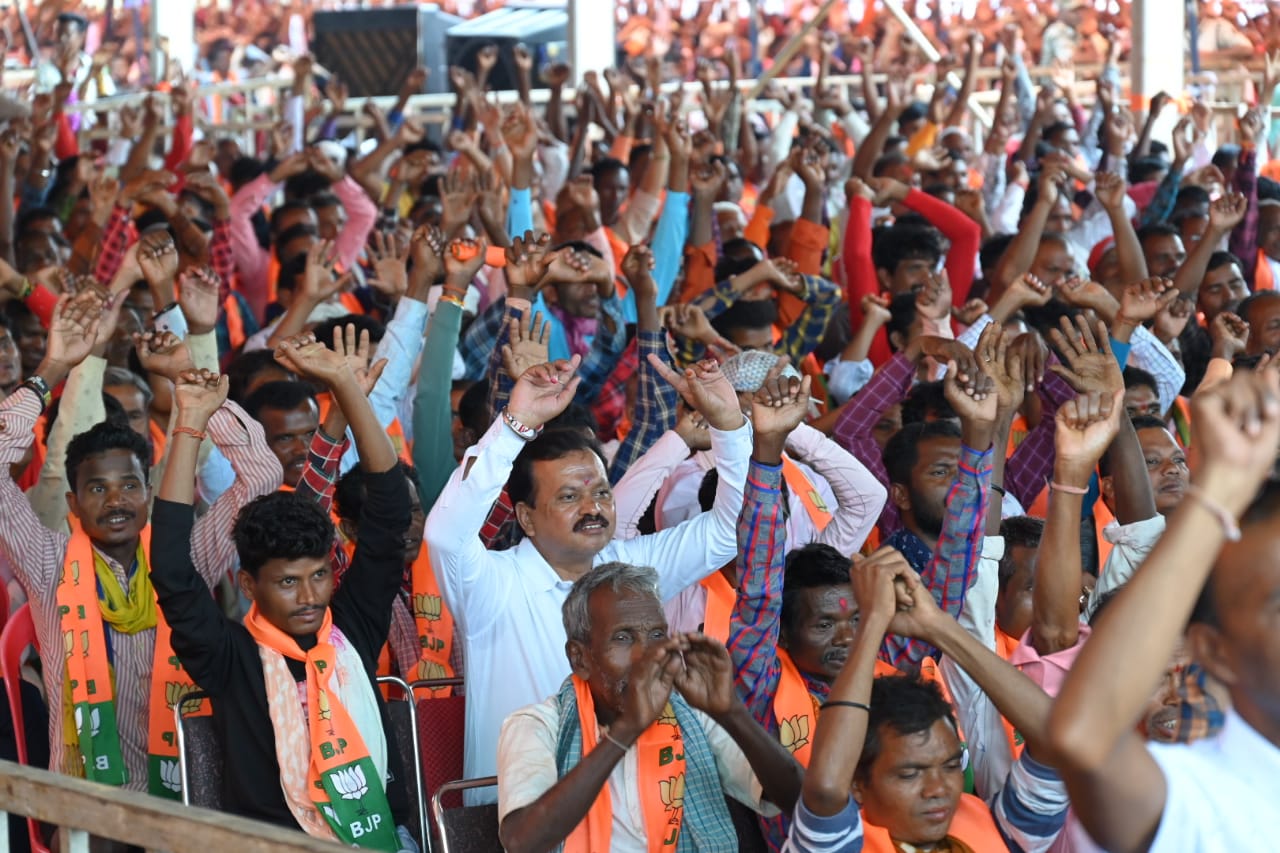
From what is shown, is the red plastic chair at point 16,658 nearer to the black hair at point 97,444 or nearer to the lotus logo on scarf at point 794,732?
the black hair at point 97,444

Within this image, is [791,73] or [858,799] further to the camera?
[791,73]

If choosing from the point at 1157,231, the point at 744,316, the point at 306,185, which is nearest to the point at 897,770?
the point at 744,316

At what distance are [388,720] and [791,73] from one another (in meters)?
12.3

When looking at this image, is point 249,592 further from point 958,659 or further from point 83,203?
point 83,203

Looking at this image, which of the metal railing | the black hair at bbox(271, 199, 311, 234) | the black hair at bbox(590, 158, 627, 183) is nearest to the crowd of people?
the black hair at bbox(271, 199, 311, 234)

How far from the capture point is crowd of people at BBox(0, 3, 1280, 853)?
1.86 meters

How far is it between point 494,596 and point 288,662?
44 centimetres

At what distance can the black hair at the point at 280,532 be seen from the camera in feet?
11.2

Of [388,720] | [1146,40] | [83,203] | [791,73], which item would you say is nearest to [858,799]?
[388,720]

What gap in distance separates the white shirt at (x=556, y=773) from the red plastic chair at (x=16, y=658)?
142 cm

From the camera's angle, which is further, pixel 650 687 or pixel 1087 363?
pixel 1087 363

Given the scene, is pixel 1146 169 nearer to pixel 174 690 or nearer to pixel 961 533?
pixel 961 533

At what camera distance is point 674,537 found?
378 cm

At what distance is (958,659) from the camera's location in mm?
2531
